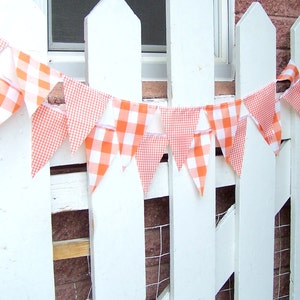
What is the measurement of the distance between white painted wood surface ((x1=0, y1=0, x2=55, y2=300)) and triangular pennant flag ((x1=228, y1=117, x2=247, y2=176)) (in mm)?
563

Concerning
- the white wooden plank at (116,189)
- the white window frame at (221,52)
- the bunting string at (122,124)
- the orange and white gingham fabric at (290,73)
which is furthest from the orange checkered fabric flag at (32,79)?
the orange and white gingham fabric at (290,73)

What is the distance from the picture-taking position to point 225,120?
117 cm

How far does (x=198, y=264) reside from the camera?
3.87ft

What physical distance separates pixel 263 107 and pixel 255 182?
24cm

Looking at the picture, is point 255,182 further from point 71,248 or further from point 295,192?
point 71,248

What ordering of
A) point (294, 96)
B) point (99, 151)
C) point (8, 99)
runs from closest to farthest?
point (8, 99) → point (99, 151) → point (294, 96)

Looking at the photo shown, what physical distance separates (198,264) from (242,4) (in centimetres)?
86

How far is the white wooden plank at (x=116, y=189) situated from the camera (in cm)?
97

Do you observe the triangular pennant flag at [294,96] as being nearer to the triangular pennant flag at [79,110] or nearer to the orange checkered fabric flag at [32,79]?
the triangular pennant flag at [79,110]

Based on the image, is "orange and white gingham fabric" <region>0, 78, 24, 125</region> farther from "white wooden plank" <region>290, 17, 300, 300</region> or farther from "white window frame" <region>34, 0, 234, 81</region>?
"white wooden plank" <region>290, 17, 300, 300</region>

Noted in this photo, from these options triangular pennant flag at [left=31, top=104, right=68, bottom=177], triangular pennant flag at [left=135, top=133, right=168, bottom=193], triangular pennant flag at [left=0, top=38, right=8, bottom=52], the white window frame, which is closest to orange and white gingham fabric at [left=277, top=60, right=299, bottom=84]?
the white window frame

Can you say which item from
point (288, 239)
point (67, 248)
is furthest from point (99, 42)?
point (288, 239)

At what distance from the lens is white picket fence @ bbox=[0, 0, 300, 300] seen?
3.00ft

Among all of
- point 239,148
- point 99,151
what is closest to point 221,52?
point 239,148
